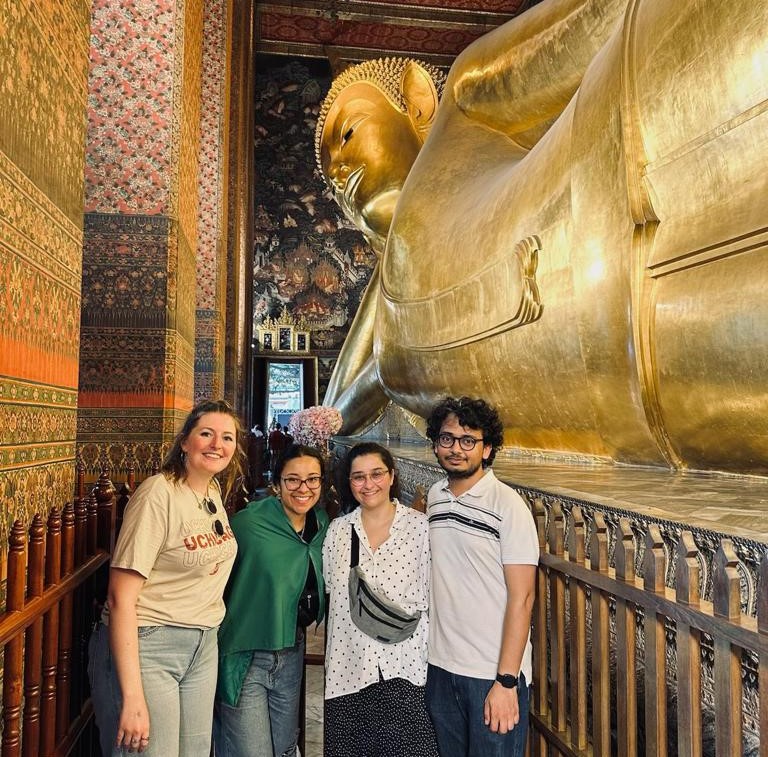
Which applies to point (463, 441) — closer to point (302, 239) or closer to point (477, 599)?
point (477, 599)

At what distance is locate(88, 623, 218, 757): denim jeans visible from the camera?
1.30 meters

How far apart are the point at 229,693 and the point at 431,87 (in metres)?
5.32

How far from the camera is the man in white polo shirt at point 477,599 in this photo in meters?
1.32

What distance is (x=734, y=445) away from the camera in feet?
6.38

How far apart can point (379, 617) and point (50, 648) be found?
0.60 metres

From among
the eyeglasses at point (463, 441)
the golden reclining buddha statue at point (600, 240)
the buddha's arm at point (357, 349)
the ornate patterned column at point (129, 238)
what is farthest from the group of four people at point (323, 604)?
the buddha's arm at point (357, 349)

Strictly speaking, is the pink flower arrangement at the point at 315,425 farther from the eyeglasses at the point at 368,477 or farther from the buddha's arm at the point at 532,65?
the eyeglasses at the point at 368,477

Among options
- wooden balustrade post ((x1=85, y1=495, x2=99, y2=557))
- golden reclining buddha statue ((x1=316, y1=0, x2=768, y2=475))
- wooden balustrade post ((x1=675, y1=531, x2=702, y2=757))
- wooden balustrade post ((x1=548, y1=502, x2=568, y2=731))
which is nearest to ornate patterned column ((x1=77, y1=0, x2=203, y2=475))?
golden reclining buddha statue ((x1=316, y1=0, x2=768, y2=475))

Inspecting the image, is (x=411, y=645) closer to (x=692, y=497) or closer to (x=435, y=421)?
(x=435, y=421)

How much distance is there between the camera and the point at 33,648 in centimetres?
123

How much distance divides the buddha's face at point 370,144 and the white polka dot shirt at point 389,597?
15.1ft

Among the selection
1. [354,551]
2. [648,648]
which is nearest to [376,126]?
[354,551]

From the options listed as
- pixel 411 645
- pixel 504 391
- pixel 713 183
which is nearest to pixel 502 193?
pixel 504 391

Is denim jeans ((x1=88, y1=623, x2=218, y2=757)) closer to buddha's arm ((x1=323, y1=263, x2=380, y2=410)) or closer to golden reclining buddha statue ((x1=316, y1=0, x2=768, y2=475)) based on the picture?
golden reclining buddha statue ((x1=316, y1=0, x2=768, y2=475))
